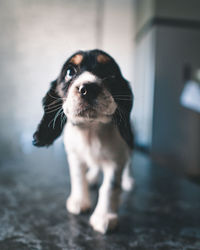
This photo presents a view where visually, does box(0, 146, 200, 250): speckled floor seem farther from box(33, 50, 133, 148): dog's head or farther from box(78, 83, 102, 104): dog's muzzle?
box(78, 83, 102, 104): dog's muzzle

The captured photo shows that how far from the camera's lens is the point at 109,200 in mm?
622

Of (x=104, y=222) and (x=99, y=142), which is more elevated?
(x=99, y=142)

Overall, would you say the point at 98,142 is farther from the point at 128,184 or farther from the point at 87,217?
the point at 128,184

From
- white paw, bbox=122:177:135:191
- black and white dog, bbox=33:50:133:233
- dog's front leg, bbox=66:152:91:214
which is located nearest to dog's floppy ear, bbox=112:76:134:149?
black and white dog, bbox=33:50:133:233

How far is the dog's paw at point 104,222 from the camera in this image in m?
0.58

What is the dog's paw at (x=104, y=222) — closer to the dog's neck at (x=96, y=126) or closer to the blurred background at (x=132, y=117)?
the blurred background at (x=132, y=117)

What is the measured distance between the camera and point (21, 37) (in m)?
0.90

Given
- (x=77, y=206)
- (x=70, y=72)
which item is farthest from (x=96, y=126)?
(x=77, y=206)

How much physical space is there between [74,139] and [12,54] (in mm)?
721

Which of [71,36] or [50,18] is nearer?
[71,36]

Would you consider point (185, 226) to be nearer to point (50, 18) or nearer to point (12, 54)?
point (50, 18)

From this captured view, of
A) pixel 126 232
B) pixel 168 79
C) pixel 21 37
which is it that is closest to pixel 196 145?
pixel 168 79

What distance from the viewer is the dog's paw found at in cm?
58

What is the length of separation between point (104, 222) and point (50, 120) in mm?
316
